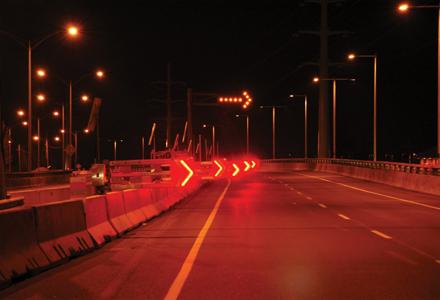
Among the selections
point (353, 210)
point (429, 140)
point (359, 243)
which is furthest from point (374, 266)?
point (429, 140)

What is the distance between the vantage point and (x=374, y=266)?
37.3 ft

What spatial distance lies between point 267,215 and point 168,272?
1114cm

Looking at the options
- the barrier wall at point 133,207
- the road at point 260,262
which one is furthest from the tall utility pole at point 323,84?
the barrier wall at point 133,207

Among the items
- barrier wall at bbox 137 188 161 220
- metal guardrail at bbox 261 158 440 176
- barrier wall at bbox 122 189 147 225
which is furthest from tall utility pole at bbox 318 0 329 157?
barrier wall at bbox 122 189 147 225

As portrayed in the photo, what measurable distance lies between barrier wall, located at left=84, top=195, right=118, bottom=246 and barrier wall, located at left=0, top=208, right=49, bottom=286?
2.70m

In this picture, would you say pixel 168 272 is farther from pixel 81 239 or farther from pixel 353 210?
pixel 353 210

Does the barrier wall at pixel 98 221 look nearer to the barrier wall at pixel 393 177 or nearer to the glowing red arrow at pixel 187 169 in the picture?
the glowing red arrow at pixel 187 169

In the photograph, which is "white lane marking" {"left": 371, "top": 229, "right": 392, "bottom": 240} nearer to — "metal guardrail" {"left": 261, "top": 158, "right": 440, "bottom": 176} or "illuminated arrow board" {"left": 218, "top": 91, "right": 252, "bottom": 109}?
"metal guardrail" {"left": 261, "top": 158, "right": 440, "bottom": 176}

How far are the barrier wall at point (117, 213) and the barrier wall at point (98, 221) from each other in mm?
284

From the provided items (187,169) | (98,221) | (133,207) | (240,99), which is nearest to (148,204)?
(133,207)

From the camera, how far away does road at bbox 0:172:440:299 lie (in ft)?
30.5

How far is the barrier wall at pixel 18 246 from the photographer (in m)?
10.0

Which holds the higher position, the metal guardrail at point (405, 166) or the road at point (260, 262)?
the metal guardrail at point (405, 166)

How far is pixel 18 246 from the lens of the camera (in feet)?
34.6
